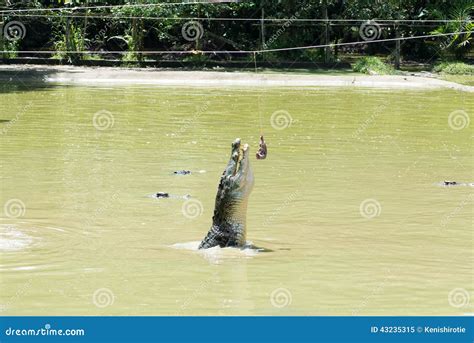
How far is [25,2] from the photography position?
114ft

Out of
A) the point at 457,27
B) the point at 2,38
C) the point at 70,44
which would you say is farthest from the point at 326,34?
the point at 2,38

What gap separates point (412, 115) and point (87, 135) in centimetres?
727

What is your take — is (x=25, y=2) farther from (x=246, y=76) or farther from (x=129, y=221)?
(x=129, y=221)

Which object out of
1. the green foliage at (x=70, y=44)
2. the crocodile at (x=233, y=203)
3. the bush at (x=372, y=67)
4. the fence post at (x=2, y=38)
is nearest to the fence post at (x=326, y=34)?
the bush at (x=372, y=67)

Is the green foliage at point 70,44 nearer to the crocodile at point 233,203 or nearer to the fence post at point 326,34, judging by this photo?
the fence post at point 326,34

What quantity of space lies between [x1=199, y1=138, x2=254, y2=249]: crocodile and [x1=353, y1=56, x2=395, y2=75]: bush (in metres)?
20.5

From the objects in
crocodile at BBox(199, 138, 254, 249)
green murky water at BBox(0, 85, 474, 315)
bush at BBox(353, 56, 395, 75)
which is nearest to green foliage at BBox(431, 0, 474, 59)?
bush at BBox(353, 56, 395, 75)

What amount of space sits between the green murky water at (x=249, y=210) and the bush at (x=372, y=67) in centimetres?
676

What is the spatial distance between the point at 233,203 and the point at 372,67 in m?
21.4

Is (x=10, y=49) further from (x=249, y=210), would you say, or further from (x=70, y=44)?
(x=249, y=210)

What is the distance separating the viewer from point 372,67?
3125 centimetres

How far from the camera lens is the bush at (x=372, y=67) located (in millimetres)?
30766

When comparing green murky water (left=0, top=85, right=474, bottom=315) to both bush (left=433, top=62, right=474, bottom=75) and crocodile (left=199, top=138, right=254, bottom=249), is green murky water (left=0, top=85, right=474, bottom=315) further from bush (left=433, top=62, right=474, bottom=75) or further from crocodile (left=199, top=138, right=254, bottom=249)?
bush (left=433, top=62, right=474, bottom=75)

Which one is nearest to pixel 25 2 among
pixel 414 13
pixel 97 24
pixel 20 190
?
pixel 97 24
